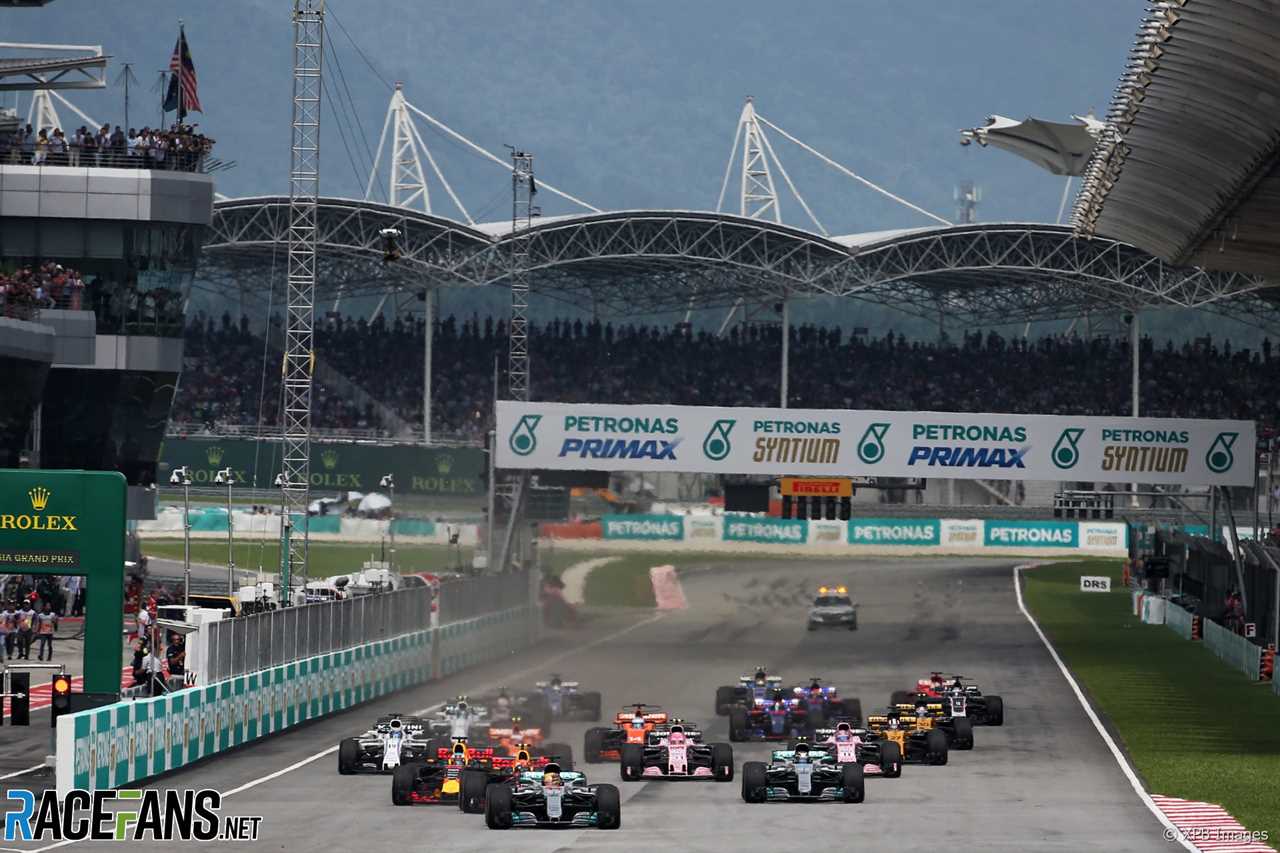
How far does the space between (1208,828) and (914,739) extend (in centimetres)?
740

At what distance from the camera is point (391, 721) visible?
27391 millimetres

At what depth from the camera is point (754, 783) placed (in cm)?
2462

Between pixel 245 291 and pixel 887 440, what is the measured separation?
2281 inches

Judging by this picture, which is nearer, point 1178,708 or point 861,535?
point 1178,708

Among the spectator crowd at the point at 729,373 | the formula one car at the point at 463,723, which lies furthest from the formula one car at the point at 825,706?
the spectator crowd at the point at 729,373

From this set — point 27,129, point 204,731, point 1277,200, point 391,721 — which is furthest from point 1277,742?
point 27,129

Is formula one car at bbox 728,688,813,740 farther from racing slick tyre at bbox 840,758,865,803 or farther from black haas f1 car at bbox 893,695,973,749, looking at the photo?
racing slick tyre at bbox 840,758,865,803

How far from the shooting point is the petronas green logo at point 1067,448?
49188mm

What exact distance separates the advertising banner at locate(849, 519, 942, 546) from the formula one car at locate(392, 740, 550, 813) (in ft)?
212

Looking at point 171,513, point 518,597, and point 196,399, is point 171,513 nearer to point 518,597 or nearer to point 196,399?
point 196,399

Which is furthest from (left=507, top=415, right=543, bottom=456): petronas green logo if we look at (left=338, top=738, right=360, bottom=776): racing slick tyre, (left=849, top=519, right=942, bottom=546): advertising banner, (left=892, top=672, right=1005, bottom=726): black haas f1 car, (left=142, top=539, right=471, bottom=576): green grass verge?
(left=849, top=519, right=942, bottom=546): advertising banner

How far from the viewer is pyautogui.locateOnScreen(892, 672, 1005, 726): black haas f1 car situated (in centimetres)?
3322

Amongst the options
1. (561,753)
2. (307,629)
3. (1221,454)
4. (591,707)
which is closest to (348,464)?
(1221,454)
